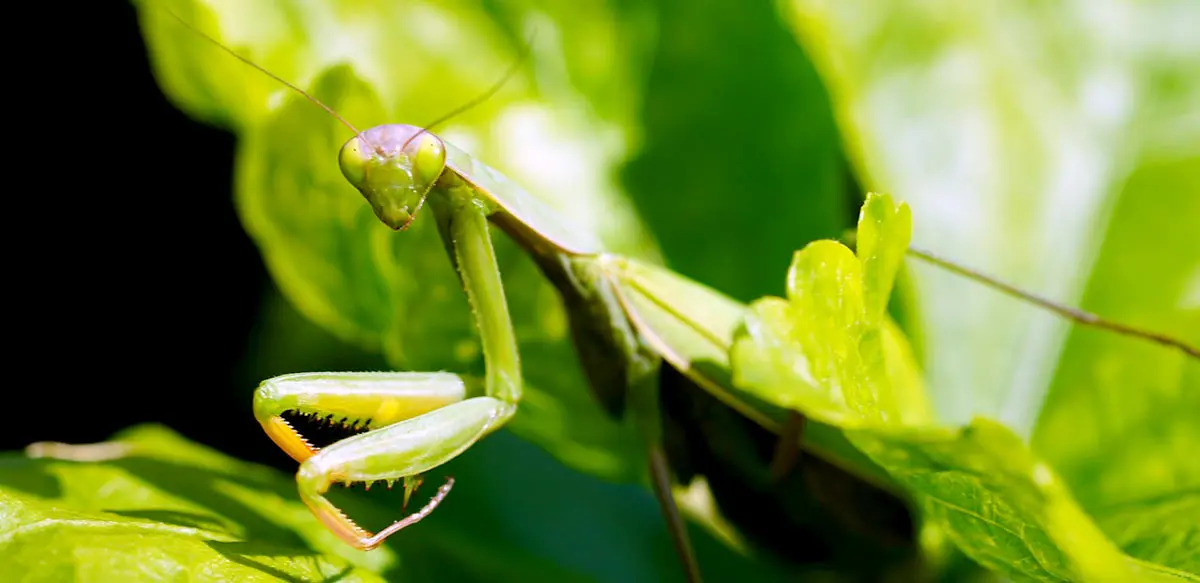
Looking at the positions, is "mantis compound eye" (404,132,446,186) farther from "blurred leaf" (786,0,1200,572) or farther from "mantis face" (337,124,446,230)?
"blurred leaf" (786,0,1200,572)

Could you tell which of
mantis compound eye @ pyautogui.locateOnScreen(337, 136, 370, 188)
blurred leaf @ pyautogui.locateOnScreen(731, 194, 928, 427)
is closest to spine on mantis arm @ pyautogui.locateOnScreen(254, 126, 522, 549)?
mantis compound eye @ pyautogui.locateOnScreen(337, 136, 370, 188)

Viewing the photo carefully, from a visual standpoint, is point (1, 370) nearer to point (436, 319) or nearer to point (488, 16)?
point (436, 319)

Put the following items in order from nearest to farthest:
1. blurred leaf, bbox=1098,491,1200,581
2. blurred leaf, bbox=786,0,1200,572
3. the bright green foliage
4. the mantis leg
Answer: the bright green foliage < blurred leaf, bbox=1098,491,1200,581 < the mantis leg < blurred leaf, bbox=786,0,1200,572

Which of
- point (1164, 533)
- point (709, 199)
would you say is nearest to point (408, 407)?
point (709, 199)

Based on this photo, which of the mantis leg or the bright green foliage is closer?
the bright green foliage

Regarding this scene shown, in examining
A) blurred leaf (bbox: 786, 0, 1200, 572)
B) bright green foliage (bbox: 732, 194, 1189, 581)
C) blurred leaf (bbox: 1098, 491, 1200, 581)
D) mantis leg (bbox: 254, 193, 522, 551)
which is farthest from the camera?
blurred leaf (bbox: 786, 0, 1200, 572)

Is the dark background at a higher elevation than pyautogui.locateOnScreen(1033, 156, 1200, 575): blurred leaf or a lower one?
lower

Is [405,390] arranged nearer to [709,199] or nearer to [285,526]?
[285,526]
